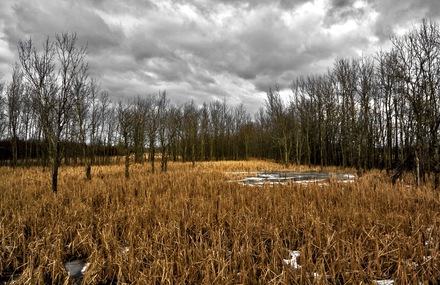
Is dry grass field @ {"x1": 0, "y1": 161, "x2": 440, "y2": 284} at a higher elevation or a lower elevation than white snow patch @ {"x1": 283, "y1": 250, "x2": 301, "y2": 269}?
higher

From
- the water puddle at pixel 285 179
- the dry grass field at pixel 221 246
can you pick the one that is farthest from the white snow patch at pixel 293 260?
the water puddle at pixel 285 179

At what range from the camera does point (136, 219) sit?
159 inches

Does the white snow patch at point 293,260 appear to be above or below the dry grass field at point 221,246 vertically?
below

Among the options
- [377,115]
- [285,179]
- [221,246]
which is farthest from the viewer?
[377,115]

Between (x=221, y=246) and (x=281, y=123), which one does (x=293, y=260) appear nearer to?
(x=221, y=246)

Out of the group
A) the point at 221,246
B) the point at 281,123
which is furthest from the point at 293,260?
the point at 281,123

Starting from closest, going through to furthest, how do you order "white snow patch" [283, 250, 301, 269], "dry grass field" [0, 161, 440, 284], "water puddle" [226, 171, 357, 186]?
1. "dry grass field" [0, 161, 440, 284]
2. "white snow patch" [283, 250, 301, 269]
3. "water puddle" [226, 171, 357, 186]

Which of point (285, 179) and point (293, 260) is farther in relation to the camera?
point (285, 179)

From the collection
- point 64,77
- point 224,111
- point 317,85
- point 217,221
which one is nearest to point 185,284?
point 217,221

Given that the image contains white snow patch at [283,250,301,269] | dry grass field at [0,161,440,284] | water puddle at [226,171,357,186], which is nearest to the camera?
dry grass field at [0,161,440,284]

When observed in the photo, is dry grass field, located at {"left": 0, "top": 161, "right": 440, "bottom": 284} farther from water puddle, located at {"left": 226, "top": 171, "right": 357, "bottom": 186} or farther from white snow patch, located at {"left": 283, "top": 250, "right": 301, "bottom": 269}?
water puddle, located at {"left": 226, "top": 171, "right": 357, "bottom": 186}

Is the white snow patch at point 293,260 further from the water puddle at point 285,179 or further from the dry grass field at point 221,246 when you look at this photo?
the water puddle at point 285,179

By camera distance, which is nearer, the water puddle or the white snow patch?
the white snow patch

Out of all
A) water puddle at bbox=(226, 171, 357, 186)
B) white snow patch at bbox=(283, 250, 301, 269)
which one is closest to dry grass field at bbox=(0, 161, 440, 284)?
white snow patch at bbox=(283, 250, 301, 269)
